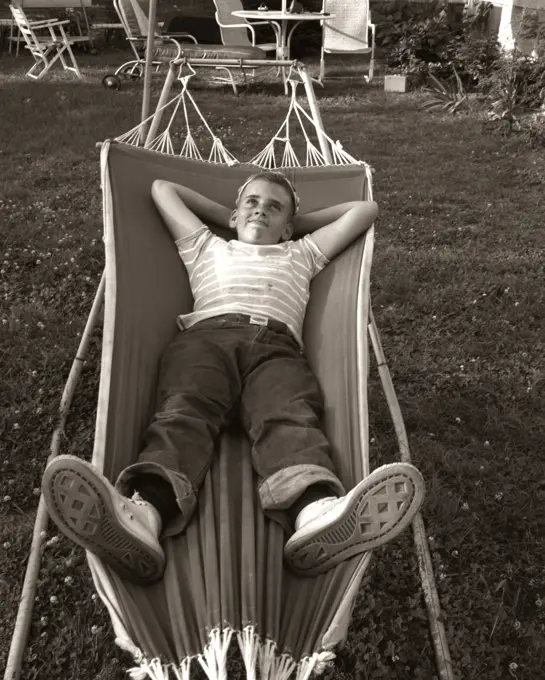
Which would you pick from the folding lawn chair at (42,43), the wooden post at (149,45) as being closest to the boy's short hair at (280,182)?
the wooden post at (149,45)

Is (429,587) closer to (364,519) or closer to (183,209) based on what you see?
(364,519)

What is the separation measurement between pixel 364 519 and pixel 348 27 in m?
8.72

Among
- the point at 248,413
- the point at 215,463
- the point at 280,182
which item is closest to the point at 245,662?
the point at 215,463

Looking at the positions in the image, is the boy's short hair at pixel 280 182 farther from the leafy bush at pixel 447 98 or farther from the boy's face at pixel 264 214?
the leafy bush at pixel 447 98

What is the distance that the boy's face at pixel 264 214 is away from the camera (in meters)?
2.56

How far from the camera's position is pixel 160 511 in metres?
1.68

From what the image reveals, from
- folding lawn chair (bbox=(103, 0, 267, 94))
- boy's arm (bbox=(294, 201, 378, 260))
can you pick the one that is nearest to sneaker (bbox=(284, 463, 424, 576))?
boy's arm (bbox=(294, 201, 378, 260))

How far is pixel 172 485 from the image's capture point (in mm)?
1702

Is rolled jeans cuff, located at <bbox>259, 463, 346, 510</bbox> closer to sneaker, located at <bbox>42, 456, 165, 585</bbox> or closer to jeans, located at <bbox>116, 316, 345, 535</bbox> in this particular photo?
jeans, located at <bbox>116, 316, 345, 535</bbox>

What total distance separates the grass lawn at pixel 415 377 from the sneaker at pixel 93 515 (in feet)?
1.92

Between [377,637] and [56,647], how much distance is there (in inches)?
35.0

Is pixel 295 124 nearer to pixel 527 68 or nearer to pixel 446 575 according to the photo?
pixel 527 68

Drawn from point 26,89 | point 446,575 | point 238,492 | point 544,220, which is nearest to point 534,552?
point 446,575

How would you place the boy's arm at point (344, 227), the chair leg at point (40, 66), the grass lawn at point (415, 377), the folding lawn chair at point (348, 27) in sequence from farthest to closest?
1. the folding lawn chair at point (348, 27)
2. the chair leg at point (40, 66)
3. the boy's arm at point (344, 227)
4. the grass lawn at point (415, 377)
